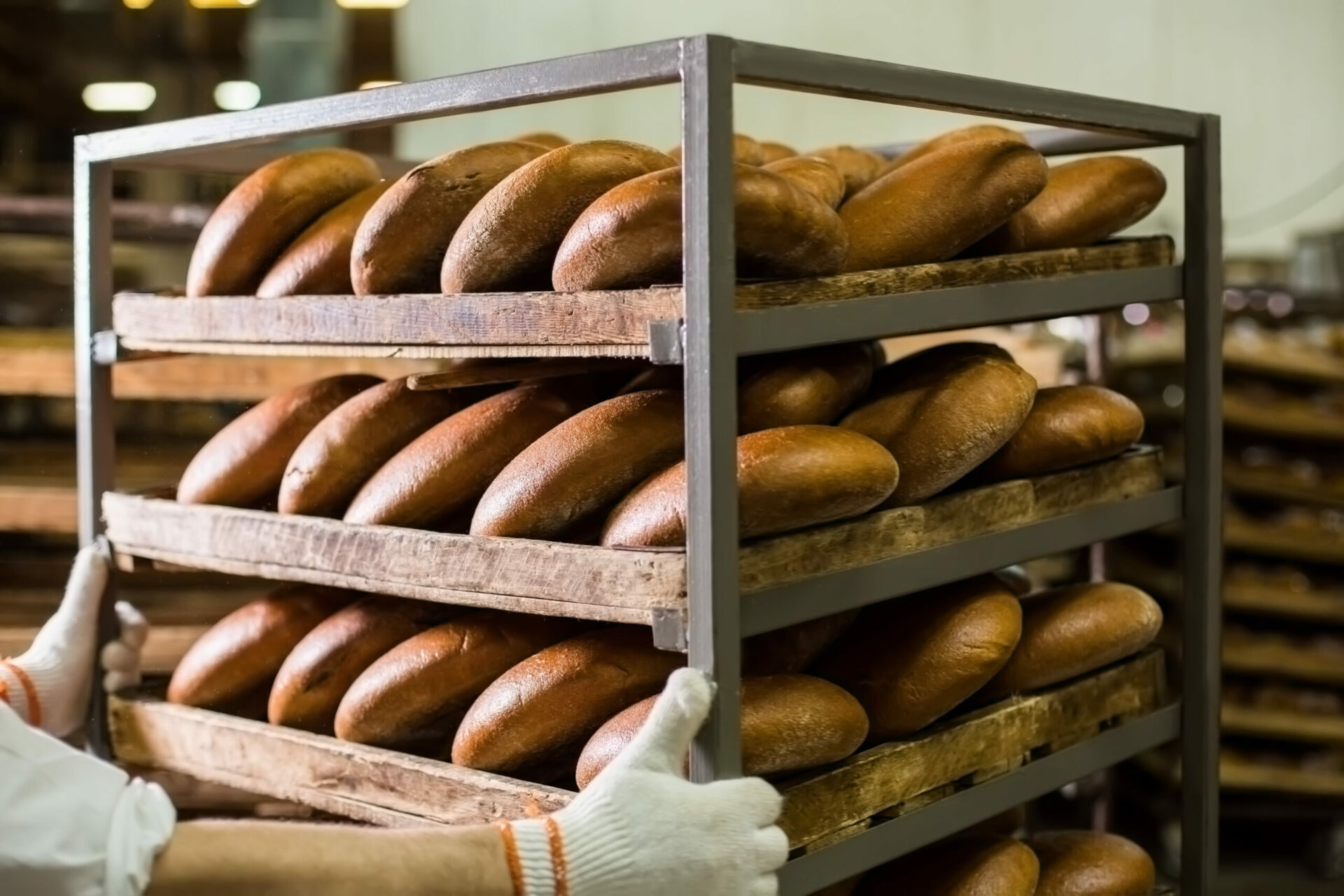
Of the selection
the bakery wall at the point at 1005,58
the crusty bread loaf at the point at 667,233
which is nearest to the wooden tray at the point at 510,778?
the crusty bread loaf at the point at 667,233

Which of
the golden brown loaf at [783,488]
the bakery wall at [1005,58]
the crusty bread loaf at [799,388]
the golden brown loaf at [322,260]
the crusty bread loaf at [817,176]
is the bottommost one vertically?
the golden brown loaf at [783,488]

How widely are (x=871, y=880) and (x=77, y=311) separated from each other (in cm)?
143

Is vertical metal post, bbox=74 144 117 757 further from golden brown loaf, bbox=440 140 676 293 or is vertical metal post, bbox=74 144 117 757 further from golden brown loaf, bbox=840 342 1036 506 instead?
golden brown loaf, bbox=840 342 1036 506

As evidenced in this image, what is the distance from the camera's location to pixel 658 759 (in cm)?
142

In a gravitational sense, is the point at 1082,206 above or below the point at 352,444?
above

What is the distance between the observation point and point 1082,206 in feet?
6.59

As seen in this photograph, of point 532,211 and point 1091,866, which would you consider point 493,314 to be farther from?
point 1091,866

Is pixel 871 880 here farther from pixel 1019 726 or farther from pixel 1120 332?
pixel 1120 332

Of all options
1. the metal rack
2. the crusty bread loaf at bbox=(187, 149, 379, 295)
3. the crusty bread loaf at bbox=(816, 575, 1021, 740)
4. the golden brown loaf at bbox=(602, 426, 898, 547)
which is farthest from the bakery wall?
the golden brown loaf at bbox=(602, 426, 898, 547)

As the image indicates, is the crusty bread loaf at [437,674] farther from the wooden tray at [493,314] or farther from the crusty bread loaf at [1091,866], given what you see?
the crusty bread loaf at [1091,866]

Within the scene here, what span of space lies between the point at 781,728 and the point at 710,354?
0.42m

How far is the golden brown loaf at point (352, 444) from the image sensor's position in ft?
6.15

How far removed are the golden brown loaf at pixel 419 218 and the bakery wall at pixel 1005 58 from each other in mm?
2970

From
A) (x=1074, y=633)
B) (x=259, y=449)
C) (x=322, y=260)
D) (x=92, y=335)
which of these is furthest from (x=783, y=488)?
(x=92, y=335)
